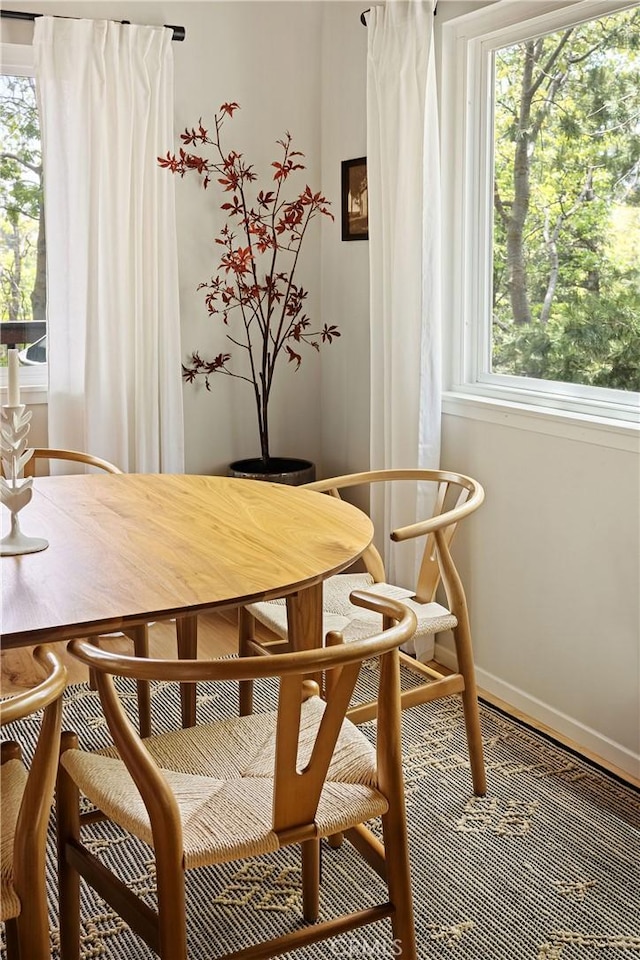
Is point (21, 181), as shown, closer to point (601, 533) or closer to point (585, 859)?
point (601, 533)

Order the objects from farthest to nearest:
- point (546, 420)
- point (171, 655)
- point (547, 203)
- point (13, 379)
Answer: point (171, 655) < point (547, 203) < point (546, 420) < point (13, 379)

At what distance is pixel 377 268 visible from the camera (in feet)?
11.5

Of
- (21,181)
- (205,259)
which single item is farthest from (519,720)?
(21,181)

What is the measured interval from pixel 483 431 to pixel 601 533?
22.7 inches

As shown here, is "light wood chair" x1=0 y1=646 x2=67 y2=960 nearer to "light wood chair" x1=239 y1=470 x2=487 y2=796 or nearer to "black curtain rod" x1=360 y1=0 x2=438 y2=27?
"light wood chair" x1=239 y1=470 x2=487 y2=796

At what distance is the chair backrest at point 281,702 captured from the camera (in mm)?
1391

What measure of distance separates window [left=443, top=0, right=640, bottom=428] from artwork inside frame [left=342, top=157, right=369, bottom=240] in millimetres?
590

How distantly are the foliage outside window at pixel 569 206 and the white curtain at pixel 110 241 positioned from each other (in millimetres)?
1258

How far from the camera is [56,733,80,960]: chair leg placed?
1.73m

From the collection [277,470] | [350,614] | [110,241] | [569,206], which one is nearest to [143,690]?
[350,614]

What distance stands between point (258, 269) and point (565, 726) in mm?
2187

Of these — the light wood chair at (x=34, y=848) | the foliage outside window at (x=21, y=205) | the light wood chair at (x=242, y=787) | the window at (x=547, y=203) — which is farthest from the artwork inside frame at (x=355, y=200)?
the light wood chair at (x=34, y=848)

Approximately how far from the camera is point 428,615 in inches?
98.5

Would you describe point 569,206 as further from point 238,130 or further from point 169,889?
point 169,889
